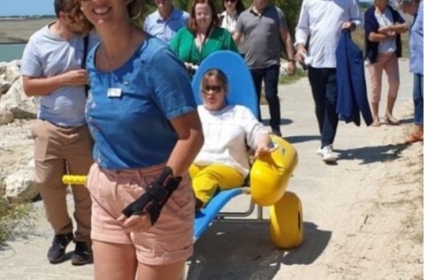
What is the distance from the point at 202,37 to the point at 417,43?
7.04 ft

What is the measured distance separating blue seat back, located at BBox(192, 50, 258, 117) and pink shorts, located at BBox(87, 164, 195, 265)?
3001mm

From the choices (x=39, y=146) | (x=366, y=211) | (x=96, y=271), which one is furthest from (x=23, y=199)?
(x=96, y=271)

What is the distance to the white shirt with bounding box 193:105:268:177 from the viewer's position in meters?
5.54

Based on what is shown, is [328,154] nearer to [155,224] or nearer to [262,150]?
[262,150]

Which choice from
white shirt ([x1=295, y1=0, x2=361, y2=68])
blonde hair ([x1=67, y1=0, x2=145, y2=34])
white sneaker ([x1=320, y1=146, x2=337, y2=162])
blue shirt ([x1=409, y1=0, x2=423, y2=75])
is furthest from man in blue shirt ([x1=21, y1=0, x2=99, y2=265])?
blue shirt ([x1=409, y1=0, x2=423, y2=75])

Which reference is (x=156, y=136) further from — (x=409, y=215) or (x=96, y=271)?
(x=409, y=215)

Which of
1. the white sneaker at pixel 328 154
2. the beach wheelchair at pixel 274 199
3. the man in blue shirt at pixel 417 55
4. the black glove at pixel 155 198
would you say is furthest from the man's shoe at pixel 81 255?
the man in blue shirt at pixel 417 55

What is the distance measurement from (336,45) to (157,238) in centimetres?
506

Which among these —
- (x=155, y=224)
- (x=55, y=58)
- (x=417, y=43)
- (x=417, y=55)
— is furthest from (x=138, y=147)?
(x=417, y=55)

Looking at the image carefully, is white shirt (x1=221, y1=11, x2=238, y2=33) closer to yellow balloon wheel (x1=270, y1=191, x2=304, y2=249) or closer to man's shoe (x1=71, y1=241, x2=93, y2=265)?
yellow balloon wheel (x1=270, y1=191, x2=304, y2=249)

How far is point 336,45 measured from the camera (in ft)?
25.1

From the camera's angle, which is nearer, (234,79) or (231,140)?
(231,140)

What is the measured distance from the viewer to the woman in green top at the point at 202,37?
7.03m

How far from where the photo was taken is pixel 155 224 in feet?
9.39
